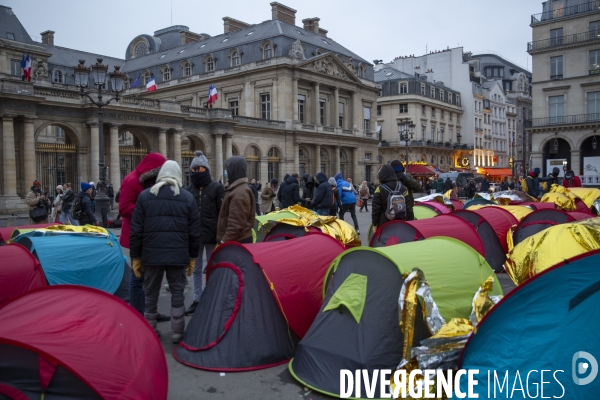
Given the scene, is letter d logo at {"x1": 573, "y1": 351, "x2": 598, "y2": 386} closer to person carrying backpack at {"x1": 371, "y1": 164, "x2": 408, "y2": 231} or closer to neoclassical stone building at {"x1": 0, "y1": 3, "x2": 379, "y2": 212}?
person carrying backpack at {"x1": 371, "y1": 164, "x2": 408, "y2": 231}

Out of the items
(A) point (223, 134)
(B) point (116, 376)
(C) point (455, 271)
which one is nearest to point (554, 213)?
(C) point (455, 271)

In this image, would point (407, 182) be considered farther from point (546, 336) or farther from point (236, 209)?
point (546, 336)

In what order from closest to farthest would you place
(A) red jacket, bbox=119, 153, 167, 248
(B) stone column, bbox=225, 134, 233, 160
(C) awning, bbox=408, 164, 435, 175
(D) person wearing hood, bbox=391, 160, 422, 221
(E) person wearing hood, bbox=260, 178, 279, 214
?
(A) red jacket, bbox=119, 153, 167, 248 → (D) person wearing hood, bbox=391, 160, 422, 221 → (E) person wearing hood, bbox=260, 178, 279, 214 → (B) stone column, bbox=225, 134, 233, 160 → (C) awning, bbox=408, 164, 435, 175

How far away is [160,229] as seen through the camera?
18.3ft

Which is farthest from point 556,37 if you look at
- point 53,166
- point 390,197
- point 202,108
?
point 390,197

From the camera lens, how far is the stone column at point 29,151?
83.9ft

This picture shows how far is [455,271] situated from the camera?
18.1 ft

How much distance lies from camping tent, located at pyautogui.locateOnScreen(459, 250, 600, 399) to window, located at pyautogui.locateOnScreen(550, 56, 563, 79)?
4139 centimetres

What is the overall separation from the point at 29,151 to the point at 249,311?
24.3 m

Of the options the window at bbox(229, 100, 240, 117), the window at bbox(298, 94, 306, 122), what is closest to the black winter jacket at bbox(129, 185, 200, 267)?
the window at bbox(298, 94, 306, 122)

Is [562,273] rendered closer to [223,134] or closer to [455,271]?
[455,271]

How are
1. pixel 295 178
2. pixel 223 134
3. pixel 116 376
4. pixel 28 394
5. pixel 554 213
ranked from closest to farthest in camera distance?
pixel 28 394 < pixel 116 376 < pixel 554 213 < pixel 295 178 < pixel 223 134

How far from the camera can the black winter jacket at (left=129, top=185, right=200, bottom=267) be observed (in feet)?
18.3

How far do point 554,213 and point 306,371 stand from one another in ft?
23.5
